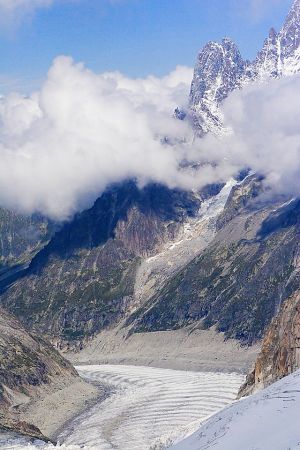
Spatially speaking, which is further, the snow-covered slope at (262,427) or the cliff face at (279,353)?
the cliff face at (279,353)

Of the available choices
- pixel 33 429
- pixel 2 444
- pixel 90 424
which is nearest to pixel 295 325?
pixel 2 444

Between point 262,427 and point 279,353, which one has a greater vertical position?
point 262,427

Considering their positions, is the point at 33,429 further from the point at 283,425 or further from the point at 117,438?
the point at 283,425

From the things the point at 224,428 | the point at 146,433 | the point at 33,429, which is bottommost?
A: the point at 146,433

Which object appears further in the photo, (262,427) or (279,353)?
(279,353)
